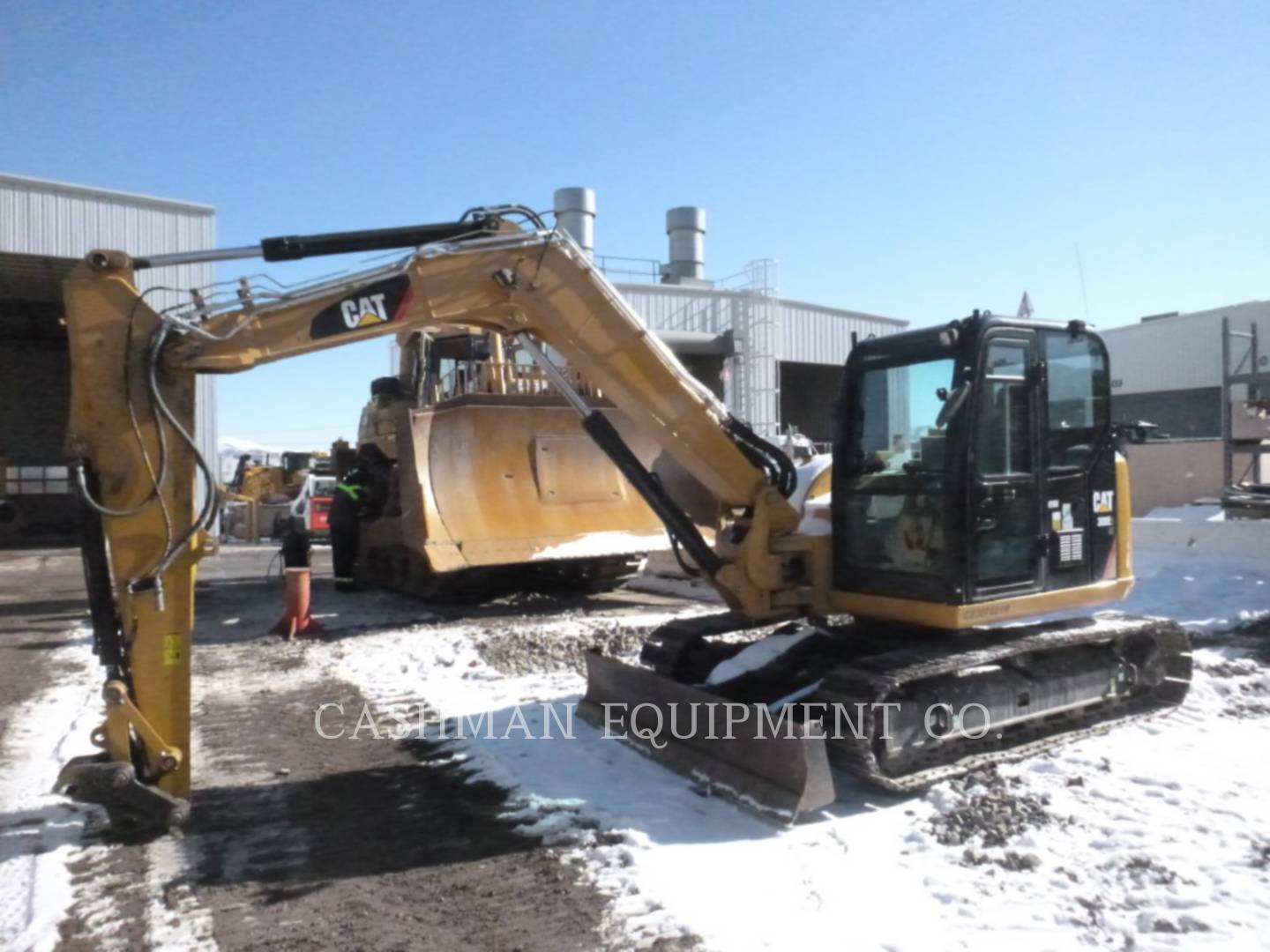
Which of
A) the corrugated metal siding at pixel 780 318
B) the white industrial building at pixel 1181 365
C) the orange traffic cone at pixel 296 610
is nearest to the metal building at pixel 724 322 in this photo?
the corrugated metal siding at pixel 780 318

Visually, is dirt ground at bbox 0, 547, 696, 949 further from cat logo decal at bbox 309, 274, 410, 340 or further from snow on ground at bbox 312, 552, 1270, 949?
cat logo decal at bbox 309, 274, 410, 340

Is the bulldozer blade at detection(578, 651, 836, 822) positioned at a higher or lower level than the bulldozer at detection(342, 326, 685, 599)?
lower

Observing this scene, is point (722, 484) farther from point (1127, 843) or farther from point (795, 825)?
point (1127, 843)

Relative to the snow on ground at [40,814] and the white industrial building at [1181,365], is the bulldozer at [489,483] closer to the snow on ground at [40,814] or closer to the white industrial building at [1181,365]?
the snow on ground at [40,814]

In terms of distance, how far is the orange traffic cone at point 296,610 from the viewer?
29.3 feet

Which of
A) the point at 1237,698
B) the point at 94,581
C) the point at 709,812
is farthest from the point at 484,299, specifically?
the point at 1237,698

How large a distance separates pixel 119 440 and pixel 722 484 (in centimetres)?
303

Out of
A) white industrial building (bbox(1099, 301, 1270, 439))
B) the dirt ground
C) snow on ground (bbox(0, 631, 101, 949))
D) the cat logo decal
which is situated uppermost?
white industrial building (bbox(1099, 301, 1270, 439))

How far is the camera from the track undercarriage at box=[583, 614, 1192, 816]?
14.7 ft

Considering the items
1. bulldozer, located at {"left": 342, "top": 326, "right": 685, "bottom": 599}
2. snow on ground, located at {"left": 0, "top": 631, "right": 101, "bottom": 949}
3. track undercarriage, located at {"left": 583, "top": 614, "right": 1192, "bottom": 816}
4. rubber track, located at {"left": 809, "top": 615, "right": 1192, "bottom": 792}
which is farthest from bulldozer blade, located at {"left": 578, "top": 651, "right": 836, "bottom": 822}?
bulldozer, located at {"left": 342, "top": 326, "right": 685, "bottom": 599}

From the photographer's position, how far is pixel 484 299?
194 inches

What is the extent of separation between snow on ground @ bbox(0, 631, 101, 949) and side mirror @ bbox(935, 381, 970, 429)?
4.20 m

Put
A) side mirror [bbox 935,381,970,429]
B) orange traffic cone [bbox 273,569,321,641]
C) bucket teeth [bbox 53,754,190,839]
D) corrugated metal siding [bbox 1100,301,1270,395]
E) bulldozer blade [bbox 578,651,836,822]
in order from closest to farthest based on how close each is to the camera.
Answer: bucket teeth [bbox 53,754,190,839]
bulldozer blade [bbox 578,651,836,822]
side mirror [bbox 935,381,970,429]
orange traffic cone [bbox 273,569,321,641]
corrugated metal siding [bbox 1100,301,1270,395]

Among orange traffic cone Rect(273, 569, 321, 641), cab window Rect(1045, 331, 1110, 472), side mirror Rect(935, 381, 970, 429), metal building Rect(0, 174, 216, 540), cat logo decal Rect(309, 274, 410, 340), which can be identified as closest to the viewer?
cat logo decal Rect(309, 274, 410, 340)
